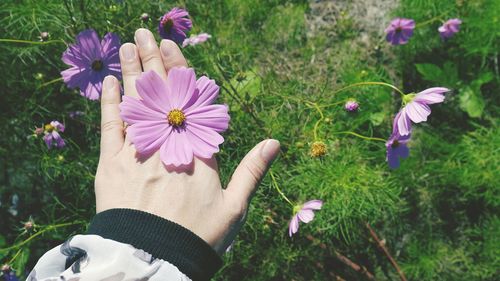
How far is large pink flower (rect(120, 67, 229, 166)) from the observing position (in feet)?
2.95

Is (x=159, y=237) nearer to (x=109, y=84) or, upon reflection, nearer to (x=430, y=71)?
(x=109, y=84)

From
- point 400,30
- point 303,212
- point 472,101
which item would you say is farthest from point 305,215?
point 472,101

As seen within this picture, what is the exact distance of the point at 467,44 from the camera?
195 cm

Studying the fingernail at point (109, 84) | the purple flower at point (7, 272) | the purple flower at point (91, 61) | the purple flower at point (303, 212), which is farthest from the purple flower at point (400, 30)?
the purple flower at point (7, 272)

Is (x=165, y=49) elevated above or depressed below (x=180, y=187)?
above

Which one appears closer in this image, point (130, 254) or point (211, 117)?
point (130, 254)

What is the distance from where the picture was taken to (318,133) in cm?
153

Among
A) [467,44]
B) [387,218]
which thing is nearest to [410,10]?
[467,44]

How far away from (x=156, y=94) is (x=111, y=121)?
12cm

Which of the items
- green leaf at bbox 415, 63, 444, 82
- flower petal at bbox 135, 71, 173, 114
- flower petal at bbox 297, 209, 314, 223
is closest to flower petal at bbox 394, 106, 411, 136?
flower petal at bbox 297, 209, 314, 223

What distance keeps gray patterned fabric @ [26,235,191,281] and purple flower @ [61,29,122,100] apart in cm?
56

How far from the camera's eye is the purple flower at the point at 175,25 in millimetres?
1283

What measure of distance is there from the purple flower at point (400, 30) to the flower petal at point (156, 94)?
46.7 inches

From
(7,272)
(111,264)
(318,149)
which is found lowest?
(7,272)
